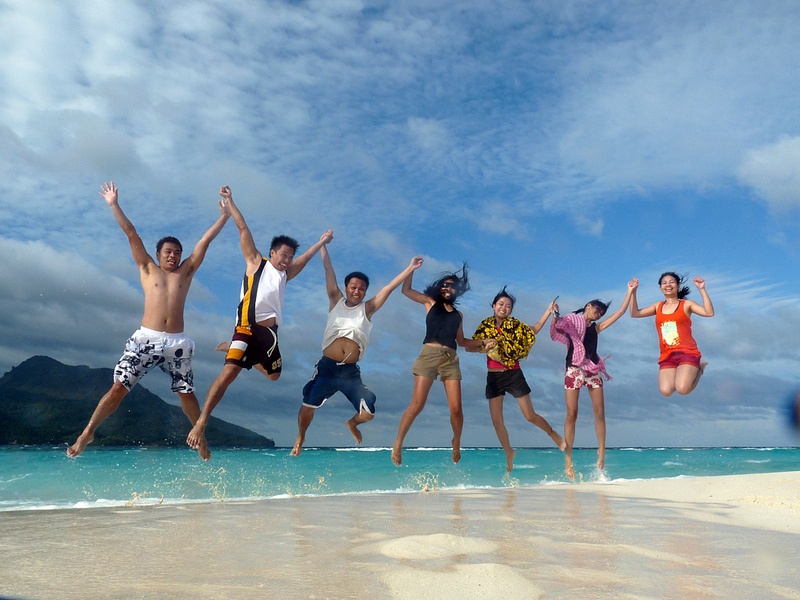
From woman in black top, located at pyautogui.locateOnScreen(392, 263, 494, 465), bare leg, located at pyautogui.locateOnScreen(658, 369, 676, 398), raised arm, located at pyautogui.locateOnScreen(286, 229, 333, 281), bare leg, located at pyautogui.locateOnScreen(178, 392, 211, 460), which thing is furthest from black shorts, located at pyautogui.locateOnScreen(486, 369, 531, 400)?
bare leg, located at pyautogui.locateOnScreen(178, 392, 211, 460)

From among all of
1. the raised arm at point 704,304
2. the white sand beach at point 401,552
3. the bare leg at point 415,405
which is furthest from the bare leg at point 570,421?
the white sand beach at point 401,552

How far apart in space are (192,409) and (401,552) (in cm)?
479

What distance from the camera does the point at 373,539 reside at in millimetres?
3732

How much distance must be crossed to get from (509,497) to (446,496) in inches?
26.1

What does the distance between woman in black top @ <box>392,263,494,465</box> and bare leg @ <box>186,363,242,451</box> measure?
2.55 metres

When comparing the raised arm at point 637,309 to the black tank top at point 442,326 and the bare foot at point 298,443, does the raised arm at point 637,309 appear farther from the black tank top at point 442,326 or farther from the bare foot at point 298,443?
the bare foot at point 298,443

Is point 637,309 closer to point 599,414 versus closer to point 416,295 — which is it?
point 599,414

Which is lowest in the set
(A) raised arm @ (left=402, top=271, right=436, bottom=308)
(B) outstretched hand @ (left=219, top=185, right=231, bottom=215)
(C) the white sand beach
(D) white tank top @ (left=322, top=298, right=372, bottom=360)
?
(C) the white sand beach

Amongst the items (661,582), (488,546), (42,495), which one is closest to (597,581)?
(661,582)

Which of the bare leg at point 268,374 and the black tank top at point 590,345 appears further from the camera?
the black tank top at point 590,345

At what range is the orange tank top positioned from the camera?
369 inches

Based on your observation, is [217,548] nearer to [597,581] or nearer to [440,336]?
[597,581]

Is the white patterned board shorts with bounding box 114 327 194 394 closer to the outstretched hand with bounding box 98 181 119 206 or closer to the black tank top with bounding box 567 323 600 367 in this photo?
the outstretched hand with bounding box 98 181 119 206

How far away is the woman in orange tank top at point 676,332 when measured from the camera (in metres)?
9.17
